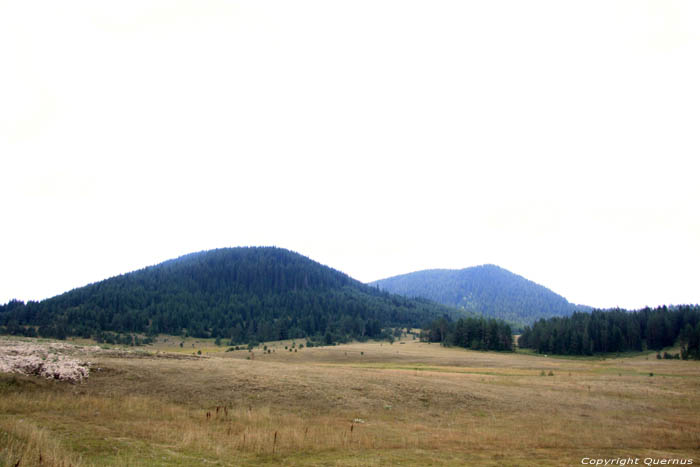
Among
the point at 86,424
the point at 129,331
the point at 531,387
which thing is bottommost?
the point at 129,331

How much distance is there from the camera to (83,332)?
4879 inches

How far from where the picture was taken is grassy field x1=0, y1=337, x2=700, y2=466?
1335 centimetres

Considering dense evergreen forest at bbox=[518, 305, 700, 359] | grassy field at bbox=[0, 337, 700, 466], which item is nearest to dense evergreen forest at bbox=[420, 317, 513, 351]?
dense evergreen forest at bbox=[518, 305, 700, 359]

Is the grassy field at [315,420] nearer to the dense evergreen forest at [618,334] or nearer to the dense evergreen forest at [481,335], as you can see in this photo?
the dense evergreen forest at [481,335]

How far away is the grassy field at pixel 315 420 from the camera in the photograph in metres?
13.4

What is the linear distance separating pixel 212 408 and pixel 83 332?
131 metres

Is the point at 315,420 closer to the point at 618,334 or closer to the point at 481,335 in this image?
the point at 481,335

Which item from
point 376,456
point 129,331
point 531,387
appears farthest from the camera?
point 129,331

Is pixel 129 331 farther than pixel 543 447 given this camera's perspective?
Yes

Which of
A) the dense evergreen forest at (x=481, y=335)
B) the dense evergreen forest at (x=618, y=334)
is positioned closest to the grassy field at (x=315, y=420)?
the dense evergreen forest at (x=481, y=335)

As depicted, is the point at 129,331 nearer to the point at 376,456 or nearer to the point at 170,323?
the point at 170,323

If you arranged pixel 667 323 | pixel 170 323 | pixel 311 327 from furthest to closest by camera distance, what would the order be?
pixel 311 327 < pixel 170 323 < pixel 667 323

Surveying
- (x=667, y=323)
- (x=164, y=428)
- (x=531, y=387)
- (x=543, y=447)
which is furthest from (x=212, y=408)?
(x=667, y=323)

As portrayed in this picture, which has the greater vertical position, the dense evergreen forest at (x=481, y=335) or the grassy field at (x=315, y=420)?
the grassy field at (x=315, y=420)
